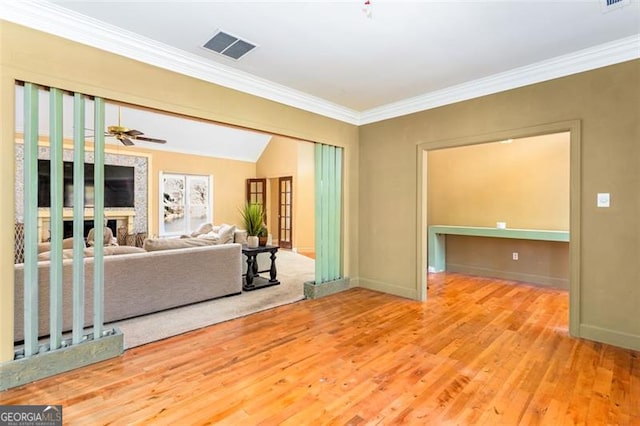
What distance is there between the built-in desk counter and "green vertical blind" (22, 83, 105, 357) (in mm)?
5025

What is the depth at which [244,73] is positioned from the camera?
3.44 m

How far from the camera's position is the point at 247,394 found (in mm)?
2172

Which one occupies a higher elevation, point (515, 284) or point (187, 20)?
point (187, 20)

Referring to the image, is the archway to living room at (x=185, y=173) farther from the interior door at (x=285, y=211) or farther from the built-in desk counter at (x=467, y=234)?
the built-in desk counter at (x=467, y=234)

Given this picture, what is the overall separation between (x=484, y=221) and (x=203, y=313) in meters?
4.77

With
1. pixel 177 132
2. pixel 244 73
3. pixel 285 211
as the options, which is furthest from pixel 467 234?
pixel 177 132

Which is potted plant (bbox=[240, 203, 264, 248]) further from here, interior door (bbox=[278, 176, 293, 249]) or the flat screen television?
→ interior door (bbox=[278, 176, 293, 249])

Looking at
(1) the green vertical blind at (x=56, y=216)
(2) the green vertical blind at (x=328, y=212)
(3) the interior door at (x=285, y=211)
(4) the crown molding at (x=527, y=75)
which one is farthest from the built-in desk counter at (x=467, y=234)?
(1) the green vertical blind at (x=56, y=216)

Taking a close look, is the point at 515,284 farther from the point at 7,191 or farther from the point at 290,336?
the point at 7,191

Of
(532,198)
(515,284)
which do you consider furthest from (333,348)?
(532,198)

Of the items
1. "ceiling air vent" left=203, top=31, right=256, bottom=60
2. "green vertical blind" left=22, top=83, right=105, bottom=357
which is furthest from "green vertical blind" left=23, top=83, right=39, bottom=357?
"ceiling air vent" left=203, top=31, right=256, bottom=60

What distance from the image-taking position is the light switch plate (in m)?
2.93

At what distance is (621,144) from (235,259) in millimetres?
4324

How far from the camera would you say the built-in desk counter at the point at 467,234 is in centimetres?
454
